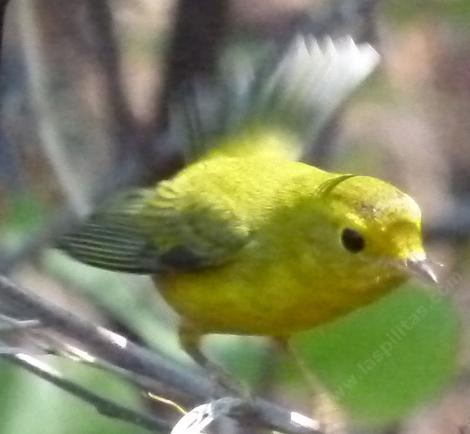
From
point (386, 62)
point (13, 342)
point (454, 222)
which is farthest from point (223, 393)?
point (386, 62)

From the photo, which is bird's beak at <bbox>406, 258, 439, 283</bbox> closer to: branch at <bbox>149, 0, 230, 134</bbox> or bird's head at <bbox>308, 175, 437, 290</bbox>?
bird's head at <bbox>308, 175, 437, 290</bbox>

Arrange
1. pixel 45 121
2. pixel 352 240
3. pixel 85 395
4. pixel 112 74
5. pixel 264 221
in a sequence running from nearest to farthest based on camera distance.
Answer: pixel 85 395 < pixel 352 240 < pixel 264 221 < pixel 45 121 < pixel 112 74

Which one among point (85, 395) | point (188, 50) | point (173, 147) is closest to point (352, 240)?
point (85, 395)

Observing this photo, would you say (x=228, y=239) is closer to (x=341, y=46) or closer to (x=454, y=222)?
(x=341, y=46)

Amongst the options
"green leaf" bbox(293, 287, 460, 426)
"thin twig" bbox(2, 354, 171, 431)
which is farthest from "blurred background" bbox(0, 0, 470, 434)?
"thin twig" bbox(2, 354, 171, 431)

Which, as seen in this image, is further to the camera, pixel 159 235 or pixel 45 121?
pixel 45 121

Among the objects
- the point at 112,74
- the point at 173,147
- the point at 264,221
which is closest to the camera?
the point at 264,221

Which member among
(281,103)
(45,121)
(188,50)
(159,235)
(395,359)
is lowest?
(395,359)

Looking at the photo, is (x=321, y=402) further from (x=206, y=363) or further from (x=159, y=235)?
(x=159, y=235)
